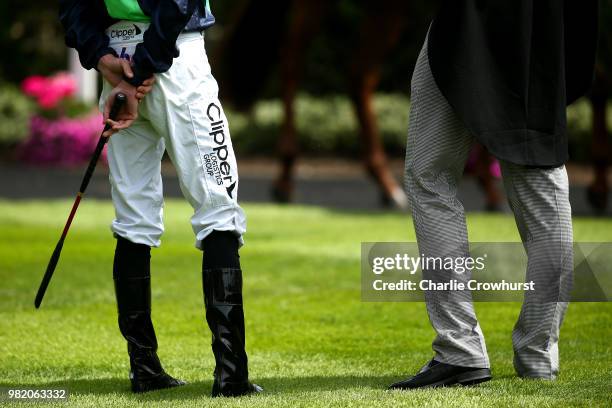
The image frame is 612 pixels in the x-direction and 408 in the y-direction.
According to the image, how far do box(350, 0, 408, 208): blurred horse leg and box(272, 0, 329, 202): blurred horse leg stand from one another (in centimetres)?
44

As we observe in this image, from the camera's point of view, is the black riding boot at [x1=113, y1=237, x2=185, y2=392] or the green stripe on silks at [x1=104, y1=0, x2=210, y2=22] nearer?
the green stripe on silks at [x1=104, y1=0, x2=210, y2=22]

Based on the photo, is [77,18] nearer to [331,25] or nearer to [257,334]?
Result: [257,334]

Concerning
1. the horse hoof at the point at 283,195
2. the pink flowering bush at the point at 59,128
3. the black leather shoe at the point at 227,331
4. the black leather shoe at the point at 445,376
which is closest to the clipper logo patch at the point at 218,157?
the black leather shoe at the point at 227,331

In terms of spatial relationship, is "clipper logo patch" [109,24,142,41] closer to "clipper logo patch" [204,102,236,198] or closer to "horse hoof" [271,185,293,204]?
"clipper logo patch" [204,102,236,198]

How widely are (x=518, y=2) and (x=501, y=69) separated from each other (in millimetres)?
195

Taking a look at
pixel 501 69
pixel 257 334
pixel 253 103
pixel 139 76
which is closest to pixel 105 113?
pixel 139 76

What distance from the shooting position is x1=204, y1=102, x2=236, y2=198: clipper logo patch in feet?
11.3

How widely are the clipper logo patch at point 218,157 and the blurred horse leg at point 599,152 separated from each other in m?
6.39

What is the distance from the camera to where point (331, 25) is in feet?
66.5

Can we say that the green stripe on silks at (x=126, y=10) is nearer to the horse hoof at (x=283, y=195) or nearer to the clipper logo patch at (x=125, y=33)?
the clipper logo patch at (x=125, y=33)

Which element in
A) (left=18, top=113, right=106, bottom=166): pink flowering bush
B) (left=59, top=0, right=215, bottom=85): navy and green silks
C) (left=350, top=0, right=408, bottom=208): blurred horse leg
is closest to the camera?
(left=59, top=0, right=215, bottom=85): navy and green silks

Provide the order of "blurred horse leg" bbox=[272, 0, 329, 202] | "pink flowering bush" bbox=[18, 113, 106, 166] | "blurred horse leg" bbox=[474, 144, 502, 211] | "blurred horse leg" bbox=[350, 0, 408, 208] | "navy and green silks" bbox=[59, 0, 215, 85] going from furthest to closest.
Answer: "pink flowering bush" bbox=[18, 113, 106, 166]
"blurred horse leg" bbox=[272, 0, 329, 202]
"blurred horse leg" bbox=[350, 0, 408, 208]
"blurred horse leg" bbox=[474, 144, 502, 211]
"navy and green silks" bbox=[59, 0, 215, 85]

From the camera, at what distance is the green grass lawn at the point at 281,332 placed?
3426 mm

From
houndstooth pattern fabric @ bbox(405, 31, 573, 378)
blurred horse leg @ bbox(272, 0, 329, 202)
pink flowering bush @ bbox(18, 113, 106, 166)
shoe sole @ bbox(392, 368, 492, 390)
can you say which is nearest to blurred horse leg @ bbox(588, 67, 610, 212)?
blurred horse leg @ bbox(272, 0, 329, 202)
